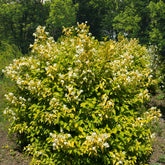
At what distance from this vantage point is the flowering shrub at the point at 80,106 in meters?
3.94

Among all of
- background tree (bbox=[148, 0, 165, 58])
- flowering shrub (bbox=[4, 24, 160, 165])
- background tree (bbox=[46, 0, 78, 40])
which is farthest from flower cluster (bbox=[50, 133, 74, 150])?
background tree (bbox=[46, 0, 78, 40])

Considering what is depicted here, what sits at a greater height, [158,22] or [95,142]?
[158,22]

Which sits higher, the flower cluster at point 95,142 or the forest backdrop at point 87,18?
the forest backdrop at point 87,18

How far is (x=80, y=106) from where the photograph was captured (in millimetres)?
4031

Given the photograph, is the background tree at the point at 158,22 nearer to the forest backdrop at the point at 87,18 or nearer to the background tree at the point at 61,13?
the forest backdrop at the point at 87,18

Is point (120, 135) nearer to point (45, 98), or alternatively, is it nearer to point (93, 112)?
point (93, 112)

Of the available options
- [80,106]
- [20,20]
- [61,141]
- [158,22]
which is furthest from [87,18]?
[61,141]

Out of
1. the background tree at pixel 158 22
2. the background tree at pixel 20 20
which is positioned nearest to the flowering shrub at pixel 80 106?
the background tree at pixel 158 22

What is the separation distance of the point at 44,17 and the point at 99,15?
22.5ft

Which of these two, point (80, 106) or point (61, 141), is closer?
point (61, 141)

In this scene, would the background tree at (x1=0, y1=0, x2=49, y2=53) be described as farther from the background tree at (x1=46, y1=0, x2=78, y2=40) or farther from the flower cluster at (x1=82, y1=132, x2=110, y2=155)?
the flower cluster at (x1=82, y1=132, x2=110, y2=155)

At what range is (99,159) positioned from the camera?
4.27 meters

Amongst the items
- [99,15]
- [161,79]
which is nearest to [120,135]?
[161,79]

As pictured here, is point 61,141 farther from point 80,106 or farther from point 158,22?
point 158,22
